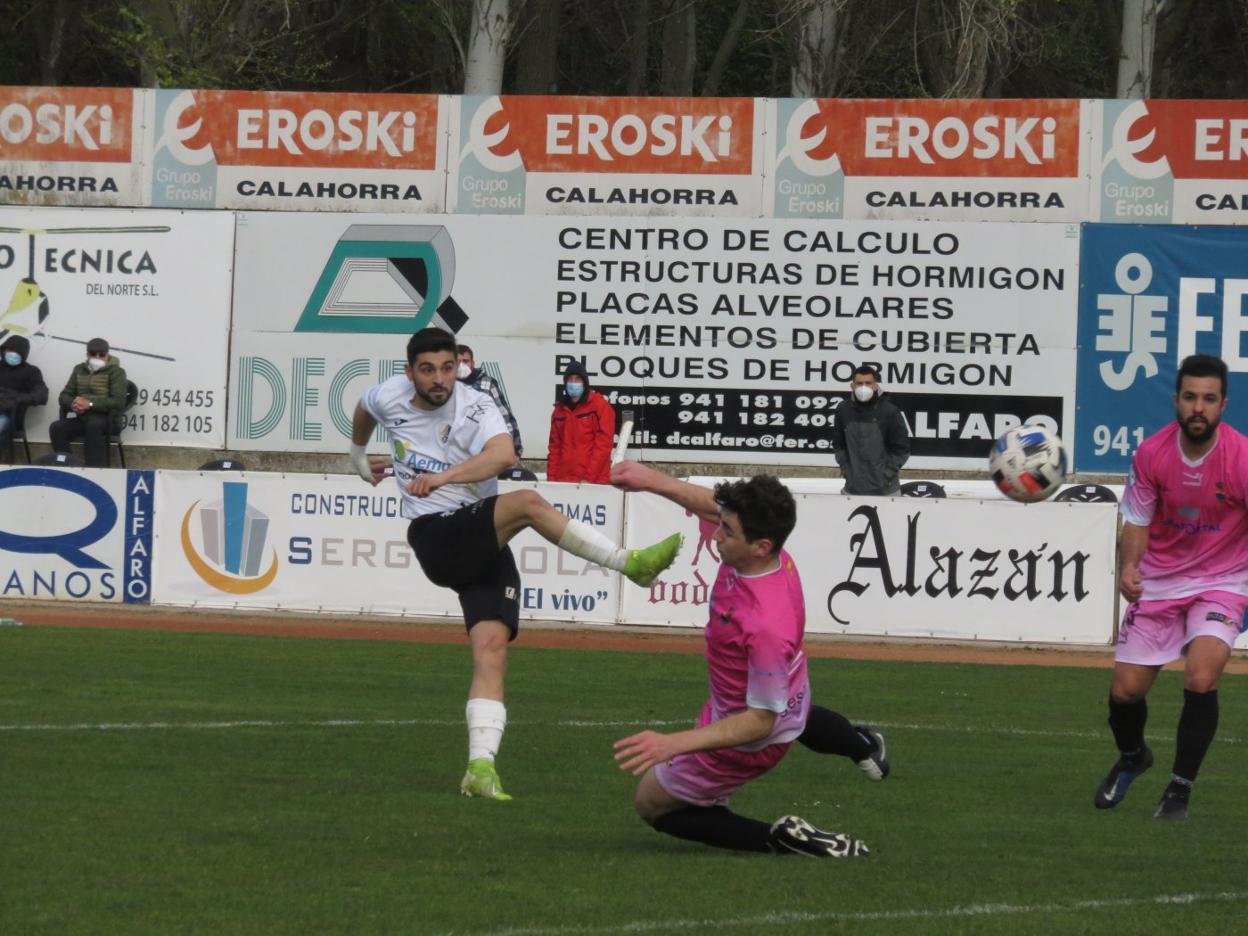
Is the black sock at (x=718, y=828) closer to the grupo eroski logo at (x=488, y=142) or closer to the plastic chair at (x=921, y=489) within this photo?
the plastic chair at (x=921, y=489)

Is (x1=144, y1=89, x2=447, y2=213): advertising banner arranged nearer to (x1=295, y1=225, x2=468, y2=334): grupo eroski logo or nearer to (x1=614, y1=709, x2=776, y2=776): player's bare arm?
(x1=295, y1=225, x2=468, y2=334): grupo eroski logo

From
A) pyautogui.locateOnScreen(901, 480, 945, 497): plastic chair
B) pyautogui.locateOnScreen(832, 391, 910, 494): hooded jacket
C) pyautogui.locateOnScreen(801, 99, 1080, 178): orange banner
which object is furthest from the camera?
pyautogui.locateOnScreen(801, 99, 1080, 178): orange banner

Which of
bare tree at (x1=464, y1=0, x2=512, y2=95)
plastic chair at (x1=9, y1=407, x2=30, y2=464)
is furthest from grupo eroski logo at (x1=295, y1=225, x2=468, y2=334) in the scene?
bare tree at (x1=464, y1=0, x2=512, y2=95)

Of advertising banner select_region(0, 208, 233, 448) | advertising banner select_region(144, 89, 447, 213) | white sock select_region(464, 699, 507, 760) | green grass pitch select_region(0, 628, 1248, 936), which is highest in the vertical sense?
advertising banner select_region(144, 89, 447, 213)

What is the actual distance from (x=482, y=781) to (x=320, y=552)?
10673mm

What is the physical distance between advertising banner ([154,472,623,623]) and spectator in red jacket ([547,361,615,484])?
10.3 ft

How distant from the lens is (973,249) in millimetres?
24453

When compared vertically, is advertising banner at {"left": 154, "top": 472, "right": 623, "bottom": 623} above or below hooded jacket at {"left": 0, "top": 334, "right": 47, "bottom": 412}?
below

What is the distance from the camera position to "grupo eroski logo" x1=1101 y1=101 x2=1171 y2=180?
24.1 meters

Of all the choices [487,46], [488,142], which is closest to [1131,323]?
[488,142]

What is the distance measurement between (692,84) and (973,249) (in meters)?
14.7

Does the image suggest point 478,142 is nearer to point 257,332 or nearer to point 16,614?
point 257,332

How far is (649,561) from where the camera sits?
820 centimetres

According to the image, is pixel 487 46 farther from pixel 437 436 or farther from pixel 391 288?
pixel 437 436
